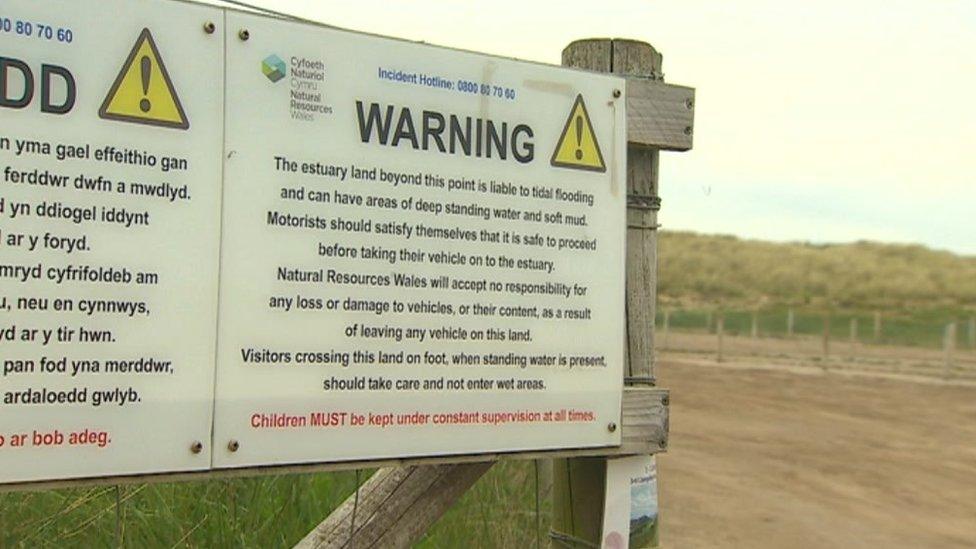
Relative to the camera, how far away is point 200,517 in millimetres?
4590

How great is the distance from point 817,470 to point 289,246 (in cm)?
863

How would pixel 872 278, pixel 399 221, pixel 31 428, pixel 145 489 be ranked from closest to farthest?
pixel 31 428 < pixel 399 221 < pixel 145 489 < pixel 872 278

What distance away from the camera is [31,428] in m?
2.71

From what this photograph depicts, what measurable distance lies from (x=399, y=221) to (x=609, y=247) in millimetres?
697

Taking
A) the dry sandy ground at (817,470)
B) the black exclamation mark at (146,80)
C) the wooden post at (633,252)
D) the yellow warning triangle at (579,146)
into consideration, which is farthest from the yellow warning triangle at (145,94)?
the dry sandy ground at (817,470)

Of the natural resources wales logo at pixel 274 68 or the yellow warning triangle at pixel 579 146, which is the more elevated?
the natural resources wales logo at pixel 274 68

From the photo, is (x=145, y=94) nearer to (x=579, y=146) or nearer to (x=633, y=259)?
(x=579, y=146)

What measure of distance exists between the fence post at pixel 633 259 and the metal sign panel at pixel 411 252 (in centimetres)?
14

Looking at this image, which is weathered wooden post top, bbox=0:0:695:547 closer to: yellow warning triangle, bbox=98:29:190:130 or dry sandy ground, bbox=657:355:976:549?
yellow warning triangle, bbox=98:29:190:130

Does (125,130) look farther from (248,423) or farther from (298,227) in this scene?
(248,423)

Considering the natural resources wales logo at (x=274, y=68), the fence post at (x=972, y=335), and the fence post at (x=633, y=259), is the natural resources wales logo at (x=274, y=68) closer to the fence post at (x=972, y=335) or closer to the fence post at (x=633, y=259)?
the fence post at (x=633, y=259)

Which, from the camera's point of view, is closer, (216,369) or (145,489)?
(216,369)

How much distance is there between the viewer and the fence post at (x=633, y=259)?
366 cm

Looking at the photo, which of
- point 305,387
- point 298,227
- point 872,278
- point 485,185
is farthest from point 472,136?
point 872,278
